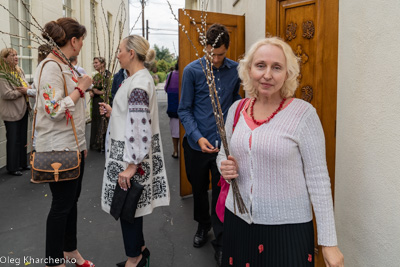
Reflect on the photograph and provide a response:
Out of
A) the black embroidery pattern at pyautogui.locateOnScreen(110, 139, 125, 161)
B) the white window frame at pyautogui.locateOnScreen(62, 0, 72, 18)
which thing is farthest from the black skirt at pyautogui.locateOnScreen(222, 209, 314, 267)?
the white window frame at pyautogui.locateOnScreen(62, 0, 72, 18)

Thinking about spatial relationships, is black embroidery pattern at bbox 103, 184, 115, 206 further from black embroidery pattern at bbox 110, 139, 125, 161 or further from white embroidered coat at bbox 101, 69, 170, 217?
black embroidery pattern at bbox 110, 139, 125, 161

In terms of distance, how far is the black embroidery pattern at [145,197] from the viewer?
9.23 ft

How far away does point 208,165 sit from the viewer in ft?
11.4

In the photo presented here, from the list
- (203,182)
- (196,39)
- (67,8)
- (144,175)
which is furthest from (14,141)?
(67,8)

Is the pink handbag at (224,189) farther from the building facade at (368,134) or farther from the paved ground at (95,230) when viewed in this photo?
the paved ground at (95,230)

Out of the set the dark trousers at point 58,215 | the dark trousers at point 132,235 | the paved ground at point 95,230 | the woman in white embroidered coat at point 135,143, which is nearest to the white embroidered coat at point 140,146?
the woman in white embroidered coat at point 135,143

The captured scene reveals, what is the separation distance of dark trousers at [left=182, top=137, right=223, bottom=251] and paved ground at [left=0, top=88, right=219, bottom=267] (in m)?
0.32

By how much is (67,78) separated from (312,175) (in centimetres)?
204

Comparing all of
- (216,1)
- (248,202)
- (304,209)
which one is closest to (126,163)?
(248,202)

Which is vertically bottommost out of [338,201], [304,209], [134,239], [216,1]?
[134,239]

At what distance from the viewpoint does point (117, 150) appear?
8.86 feet

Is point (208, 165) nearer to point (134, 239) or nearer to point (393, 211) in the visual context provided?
point (134, 239)

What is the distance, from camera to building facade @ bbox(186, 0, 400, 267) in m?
1.82

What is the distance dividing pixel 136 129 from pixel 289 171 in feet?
4.13
